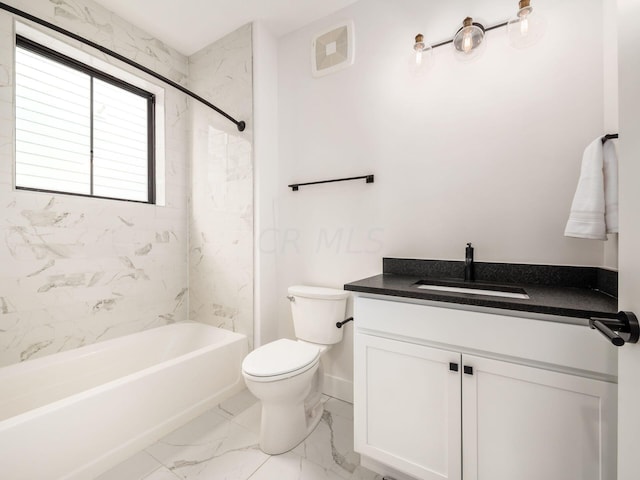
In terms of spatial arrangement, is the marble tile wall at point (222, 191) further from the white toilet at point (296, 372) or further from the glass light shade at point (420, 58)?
the glass light shade at point (420, 58)

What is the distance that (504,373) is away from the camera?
0.97 meters

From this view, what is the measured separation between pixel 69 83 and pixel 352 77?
1.92 m

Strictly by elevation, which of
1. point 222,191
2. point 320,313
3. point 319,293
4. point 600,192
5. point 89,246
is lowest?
point 320,313

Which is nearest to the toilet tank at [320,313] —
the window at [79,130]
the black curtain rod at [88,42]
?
the black curtain rod at [88,42]

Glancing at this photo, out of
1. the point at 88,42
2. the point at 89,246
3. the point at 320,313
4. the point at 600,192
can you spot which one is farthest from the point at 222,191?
the point at 600,192

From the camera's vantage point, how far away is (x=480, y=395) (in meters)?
1.01

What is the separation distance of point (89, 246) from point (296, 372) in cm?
163

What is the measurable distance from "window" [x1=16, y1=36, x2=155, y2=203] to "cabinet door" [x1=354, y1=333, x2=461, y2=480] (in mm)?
2148

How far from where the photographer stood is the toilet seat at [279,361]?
135 cm

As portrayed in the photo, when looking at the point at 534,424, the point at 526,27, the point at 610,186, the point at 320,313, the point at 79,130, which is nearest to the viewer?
the point at 534,424

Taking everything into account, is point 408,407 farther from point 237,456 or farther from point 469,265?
point 237,456

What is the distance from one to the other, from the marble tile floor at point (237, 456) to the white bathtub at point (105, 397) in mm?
99

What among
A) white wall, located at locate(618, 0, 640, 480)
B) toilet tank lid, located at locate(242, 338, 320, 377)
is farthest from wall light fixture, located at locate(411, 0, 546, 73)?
toilet tank lid, located at locate(242, 338, 320, 377)

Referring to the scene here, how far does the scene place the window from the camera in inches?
66.9
